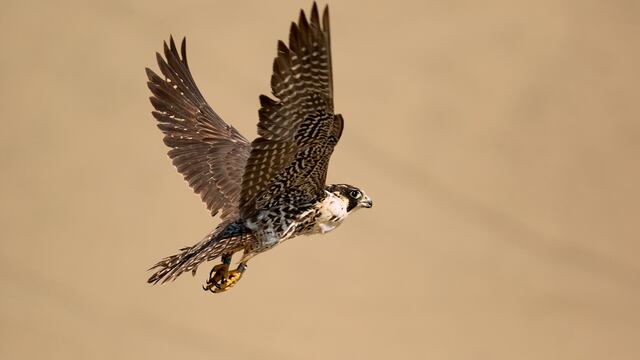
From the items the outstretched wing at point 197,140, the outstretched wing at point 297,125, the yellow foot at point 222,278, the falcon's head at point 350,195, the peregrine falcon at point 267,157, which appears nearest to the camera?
the outstretched wing at point 297,125

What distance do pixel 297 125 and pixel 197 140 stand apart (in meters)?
1.82

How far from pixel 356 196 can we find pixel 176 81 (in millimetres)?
1665

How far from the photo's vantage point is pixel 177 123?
780 cm

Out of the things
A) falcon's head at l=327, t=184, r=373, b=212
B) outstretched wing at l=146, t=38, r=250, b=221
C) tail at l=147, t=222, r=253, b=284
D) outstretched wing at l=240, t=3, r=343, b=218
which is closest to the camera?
outstretched wing at l=240, t=3, r=343, b=218

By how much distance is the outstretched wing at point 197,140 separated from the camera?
7.55 metres

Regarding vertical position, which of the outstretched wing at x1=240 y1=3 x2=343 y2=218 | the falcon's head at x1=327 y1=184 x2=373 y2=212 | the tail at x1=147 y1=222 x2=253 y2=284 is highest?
the falcon's head at x1=327 y1=184 x2=373 y2=212

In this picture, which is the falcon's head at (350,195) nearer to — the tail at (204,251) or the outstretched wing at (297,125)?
the outstretched wing at (297,125)

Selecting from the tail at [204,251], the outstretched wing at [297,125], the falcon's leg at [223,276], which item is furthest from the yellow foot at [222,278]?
the outstretched wing at [297,125]

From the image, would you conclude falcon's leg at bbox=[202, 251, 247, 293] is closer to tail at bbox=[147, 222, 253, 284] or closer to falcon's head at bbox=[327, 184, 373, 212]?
tail at bbox=[147, 222, 253, 284]

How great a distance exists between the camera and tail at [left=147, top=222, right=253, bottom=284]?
253 inches

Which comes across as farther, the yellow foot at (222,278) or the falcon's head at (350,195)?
the yellow foot at (222,278)

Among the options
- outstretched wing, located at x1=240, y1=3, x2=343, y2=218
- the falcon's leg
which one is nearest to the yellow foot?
the falcon's leg

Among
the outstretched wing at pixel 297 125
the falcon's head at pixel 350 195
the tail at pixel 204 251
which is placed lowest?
the tail at pixel 204 251

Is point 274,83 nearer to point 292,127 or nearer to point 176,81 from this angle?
point 292,127
